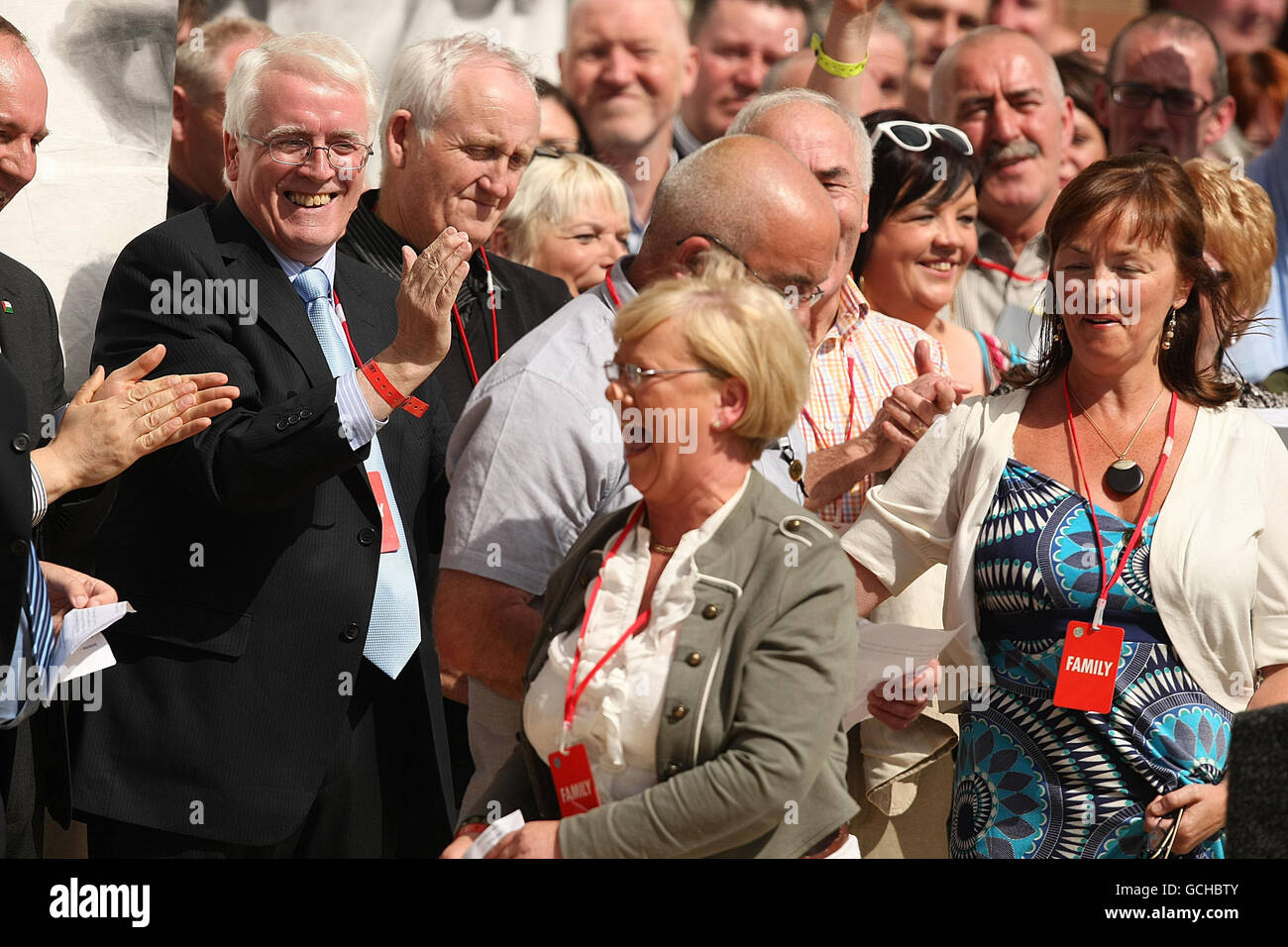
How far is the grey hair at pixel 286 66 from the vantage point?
341 cm

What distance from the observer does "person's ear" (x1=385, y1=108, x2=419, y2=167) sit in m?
4.00

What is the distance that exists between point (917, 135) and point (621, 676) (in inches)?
97.2

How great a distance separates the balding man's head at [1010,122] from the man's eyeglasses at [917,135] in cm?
94

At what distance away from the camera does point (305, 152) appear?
3.39 m

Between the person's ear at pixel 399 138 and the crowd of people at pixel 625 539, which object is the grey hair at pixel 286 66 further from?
the person's ear at pixel 399 138

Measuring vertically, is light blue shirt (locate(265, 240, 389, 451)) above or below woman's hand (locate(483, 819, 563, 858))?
above

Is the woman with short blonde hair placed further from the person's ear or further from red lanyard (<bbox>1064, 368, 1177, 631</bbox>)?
red lanyard (<bbox>1064, 368, 1177, 631</bbox>)

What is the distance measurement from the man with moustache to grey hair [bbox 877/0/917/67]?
37cm

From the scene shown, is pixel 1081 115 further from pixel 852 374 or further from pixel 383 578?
pixel 383 578

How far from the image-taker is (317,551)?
3.15m

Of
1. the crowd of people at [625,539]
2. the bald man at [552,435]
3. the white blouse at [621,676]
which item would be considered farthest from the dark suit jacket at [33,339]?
the white blouse at [621,676]

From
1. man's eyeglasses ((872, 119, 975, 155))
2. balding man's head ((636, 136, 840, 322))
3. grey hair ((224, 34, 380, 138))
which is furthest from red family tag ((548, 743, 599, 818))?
man's eyeglasses ((872, 119, 975, 155))
